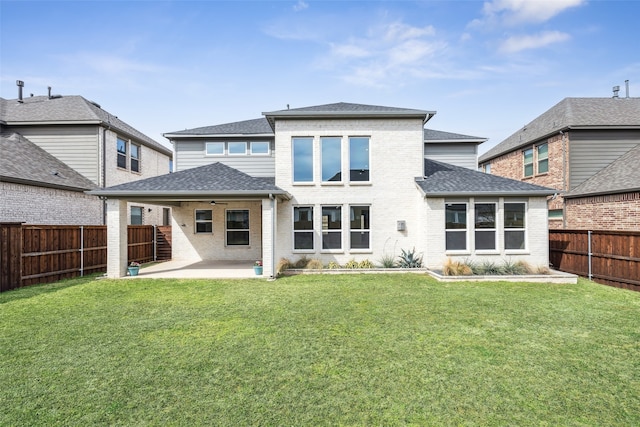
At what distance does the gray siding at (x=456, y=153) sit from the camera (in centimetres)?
1852

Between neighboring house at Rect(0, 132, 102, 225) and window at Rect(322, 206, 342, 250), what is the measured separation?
12.0 m

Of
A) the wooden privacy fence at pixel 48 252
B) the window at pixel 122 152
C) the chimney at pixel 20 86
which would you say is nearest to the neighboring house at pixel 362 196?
the wooden privacy fence at pixel 48 252

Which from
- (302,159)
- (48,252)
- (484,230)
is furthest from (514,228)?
(48,252)

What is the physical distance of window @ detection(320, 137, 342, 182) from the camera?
13273 mm

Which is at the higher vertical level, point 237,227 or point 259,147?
point 259,147

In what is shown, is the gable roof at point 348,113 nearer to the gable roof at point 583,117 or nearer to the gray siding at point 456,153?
the gray siding at point 456,153

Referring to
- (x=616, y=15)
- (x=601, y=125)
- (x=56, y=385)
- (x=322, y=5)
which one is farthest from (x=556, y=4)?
(x=56, y=385)

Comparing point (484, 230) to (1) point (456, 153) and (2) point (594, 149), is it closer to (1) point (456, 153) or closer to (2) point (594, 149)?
(1) point (456, 153)

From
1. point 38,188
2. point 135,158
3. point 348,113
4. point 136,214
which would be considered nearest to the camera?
point 348,113

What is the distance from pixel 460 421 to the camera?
330 centimetres

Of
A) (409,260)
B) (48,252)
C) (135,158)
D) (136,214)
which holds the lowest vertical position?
(409,260)

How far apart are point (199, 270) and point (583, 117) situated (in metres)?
20.5

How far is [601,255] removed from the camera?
34.5ft

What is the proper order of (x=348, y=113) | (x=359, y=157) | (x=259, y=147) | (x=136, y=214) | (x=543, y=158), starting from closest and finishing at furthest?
(x=348, y=113) < (x=359, y=157) < (x=259, y=147) < (x=543, y=158) < (x=136, y=214)
